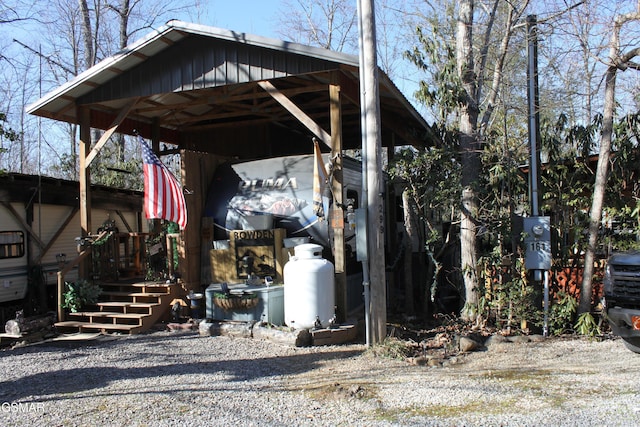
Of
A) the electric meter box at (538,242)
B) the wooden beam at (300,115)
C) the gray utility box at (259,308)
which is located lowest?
the gray utility box at (259,308)

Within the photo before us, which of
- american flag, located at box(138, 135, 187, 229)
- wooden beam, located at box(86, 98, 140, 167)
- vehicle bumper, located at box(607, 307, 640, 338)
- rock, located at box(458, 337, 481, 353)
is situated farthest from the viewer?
wooden beam, located at box(86, 98, 140, 167)

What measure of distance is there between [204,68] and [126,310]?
4712 millimetres

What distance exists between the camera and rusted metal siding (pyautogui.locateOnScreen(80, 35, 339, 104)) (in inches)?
364

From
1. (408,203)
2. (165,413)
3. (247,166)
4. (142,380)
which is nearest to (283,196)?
(247,166)

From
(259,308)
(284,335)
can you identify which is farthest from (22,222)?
(284,335)

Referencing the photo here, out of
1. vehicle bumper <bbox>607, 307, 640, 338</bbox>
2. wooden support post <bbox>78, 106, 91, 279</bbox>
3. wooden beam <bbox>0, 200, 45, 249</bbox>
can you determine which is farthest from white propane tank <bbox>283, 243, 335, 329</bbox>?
wooden beam <bbox>0, 200, 45, 249</bbox>

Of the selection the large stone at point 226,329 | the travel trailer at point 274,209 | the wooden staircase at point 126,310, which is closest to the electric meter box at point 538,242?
the travel trailer at point 274,209

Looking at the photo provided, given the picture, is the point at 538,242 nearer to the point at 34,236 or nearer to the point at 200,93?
the point at 200,93

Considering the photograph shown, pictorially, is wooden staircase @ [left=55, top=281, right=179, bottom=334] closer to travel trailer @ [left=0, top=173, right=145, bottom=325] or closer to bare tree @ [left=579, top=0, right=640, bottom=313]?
travel trailer @ [left=0, top=173, right=145, bottom=325]

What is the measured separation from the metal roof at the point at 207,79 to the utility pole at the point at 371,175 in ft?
2.59

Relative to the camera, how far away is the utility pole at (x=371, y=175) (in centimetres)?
751

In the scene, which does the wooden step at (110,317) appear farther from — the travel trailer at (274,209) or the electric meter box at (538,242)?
the electric meter box at (538,242)

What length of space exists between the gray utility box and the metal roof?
3.68m

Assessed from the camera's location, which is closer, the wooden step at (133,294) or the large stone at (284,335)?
the large stone at (284,335)
